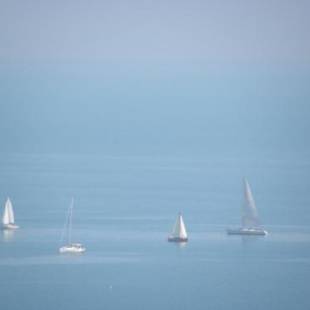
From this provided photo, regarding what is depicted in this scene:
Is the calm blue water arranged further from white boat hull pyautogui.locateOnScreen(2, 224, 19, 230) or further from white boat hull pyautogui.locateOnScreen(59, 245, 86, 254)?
white boat hull pyautogui.locateOnScreen(2, 224, 19, 230)

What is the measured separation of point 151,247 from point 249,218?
2.74m

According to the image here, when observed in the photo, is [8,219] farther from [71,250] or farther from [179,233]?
[179,233]

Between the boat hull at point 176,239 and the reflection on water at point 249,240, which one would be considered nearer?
the boat hull at point 176,239

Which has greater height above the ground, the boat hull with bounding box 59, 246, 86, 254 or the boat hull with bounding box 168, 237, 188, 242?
the boat hull with bounding box 168, 237, 188, 242

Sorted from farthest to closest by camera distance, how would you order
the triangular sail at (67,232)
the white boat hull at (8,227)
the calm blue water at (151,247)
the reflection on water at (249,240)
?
the white boat hull at (8,227), the triangular sail at (67,232), the reflection on water at (249,240), the calm blue water at (151,247)

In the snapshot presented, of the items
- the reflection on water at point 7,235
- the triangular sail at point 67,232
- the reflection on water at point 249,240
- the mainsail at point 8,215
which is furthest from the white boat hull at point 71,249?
the reflection on water at point 249,240

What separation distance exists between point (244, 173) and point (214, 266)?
27.7 meters

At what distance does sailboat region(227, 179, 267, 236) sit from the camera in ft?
130

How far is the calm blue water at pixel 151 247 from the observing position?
107 ft

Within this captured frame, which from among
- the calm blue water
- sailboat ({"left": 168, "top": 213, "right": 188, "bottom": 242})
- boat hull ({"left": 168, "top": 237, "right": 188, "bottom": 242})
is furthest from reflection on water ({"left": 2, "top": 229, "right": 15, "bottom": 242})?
sailboat ({"left": 168, "top": 213, "right": 188, "bottom": 242})

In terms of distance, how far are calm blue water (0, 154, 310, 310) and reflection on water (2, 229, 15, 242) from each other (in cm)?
7

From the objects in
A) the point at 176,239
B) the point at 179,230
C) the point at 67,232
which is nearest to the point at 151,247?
the point at 176,239

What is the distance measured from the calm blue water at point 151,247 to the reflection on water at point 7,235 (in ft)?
0.23

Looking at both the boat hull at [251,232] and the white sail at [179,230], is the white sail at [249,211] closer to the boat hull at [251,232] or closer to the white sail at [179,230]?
the boat hull at [251,232]
